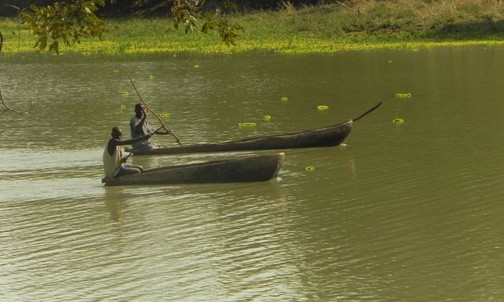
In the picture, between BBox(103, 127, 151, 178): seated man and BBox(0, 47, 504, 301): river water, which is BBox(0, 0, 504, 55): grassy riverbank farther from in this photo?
BBox(103, 127, 151, 178): seated man

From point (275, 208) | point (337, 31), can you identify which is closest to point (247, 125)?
point (275, 208)

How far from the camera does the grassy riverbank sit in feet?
135

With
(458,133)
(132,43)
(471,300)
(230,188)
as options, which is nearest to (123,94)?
(458,133)

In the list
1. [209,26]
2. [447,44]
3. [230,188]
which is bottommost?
[447,44]

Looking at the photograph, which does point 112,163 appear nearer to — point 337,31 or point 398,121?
point 398,121

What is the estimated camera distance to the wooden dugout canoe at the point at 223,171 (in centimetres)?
1562

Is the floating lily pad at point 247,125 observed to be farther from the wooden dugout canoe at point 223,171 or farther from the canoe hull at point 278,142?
the wooden dugout canoe at point 223,171

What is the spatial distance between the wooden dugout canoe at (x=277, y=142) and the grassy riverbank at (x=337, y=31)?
20.9 m

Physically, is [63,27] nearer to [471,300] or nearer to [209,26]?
[209,26]

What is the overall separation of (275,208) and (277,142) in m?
4.13

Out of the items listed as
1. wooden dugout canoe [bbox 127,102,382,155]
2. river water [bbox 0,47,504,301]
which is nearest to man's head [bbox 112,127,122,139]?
river water [bbox 0,47,504,301]

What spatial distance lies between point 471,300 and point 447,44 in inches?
1188

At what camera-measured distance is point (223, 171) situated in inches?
616

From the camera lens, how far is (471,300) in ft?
33.4
